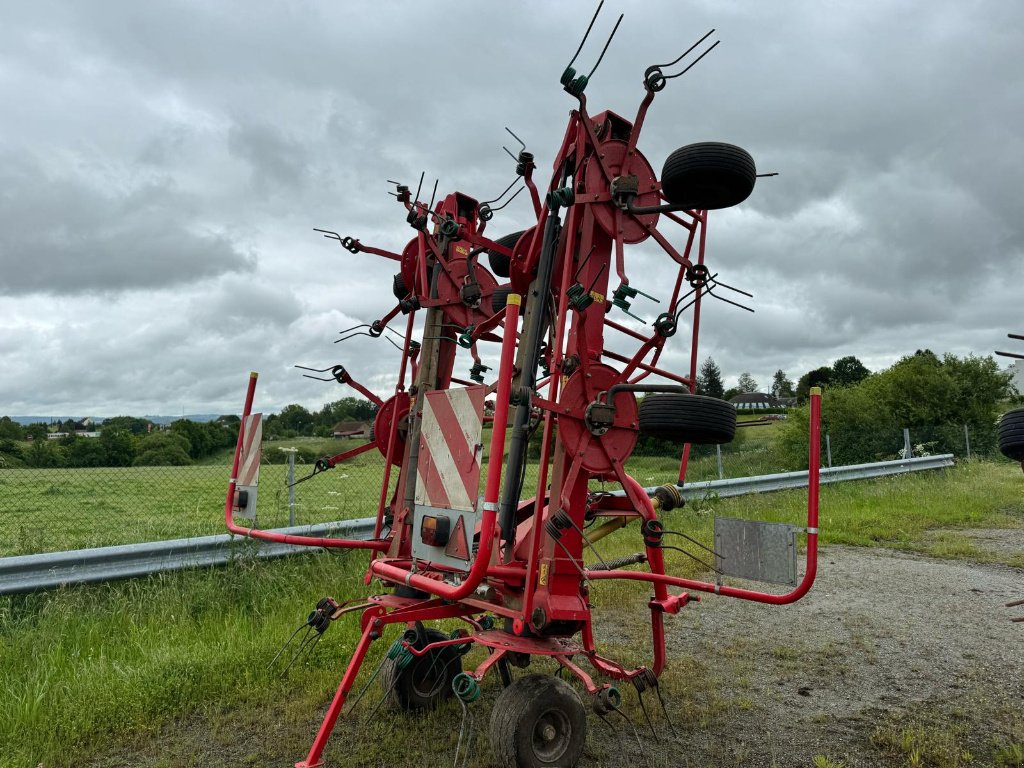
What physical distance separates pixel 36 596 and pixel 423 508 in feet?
11.9

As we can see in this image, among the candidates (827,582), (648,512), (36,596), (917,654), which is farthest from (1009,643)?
(36,596)

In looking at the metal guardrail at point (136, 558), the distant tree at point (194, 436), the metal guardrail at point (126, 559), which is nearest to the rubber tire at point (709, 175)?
the metal guardrail at point (136, 558)

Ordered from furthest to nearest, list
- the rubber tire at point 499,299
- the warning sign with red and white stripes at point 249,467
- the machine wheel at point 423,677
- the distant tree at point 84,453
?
the distant tree at point 84,453 < the warning sign with red and white stripes at point 249,467 < the rubber tire at point 499,299 < the machine wheel at point 423,677

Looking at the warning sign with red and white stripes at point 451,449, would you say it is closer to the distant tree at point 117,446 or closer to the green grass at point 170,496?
the green grass at point 170,496

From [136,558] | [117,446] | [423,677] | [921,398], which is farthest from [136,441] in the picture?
[921,398]

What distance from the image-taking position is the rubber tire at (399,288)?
5.29m

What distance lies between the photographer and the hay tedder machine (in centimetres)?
314

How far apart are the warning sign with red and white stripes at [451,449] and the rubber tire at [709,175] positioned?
1.46m

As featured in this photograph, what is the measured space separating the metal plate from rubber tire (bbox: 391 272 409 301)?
2903mm

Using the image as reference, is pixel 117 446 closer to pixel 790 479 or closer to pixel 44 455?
pixel 44 455

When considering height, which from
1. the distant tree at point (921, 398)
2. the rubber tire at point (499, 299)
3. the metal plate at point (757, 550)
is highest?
the distant tree at point (921, 398)

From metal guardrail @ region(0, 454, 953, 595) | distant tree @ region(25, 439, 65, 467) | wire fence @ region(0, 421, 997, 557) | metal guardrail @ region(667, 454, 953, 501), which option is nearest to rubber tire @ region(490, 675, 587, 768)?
metal guardrail @ region(0, 454, 953, 595)

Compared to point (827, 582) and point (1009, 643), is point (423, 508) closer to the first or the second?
point (1009, 643)

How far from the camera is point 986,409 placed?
25609 mm
